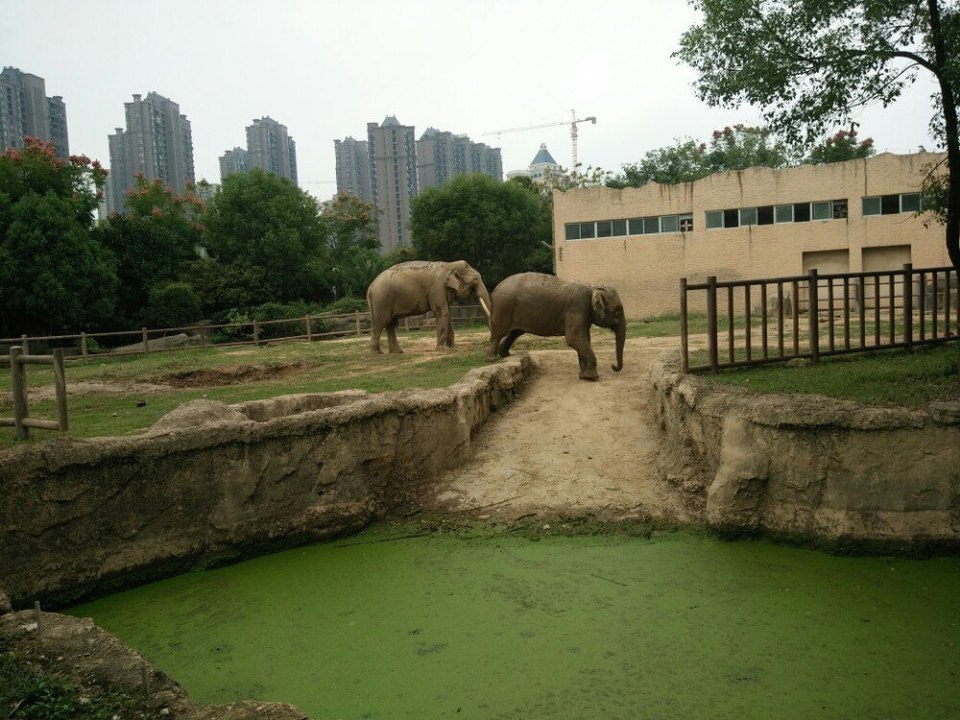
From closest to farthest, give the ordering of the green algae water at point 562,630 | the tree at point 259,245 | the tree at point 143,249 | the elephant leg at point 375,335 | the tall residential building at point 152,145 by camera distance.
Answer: the green algae water at point 562,630, the elephant leg at point 375,335, the tree at point 143,249, the tree at point 259,245, the tall residential building at point 152,145

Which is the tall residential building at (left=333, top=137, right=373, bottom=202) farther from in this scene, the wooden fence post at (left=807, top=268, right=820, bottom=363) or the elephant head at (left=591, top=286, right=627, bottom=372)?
the wooden fence post at (left=807, top=268, right=820, bottom=363)

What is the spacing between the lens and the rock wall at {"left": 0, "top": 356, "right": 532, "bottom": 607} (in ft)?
19.7

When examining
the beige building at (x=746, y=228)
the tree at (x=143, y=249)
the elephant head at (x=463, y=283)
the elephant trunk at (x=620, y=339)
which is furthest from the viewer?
the tree at (x=143, y=249)

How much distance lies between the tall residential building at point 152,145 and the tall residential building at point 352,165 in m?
17.5

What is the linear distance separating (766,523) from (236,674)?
4.31 meters

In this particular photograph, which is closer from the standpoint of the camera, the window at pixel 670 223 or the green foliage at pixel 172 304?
the green foliage at pixel 172 304

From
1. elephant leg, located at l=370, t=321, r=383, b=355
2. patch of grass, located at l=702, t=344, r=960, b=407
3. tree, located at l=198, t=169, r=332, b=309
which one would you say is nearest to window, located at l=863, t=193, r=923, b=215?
patch of grass, located at l=702, t=344, r=960, b=407

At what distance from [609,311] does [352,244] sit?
27001mm

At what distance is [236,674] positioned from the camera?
4879 millimetres

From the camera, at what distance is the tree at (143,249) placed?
2683 centimetres

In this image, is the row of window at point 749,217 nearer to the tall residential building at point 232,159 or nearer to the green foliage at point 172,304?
the green foliage at point 172,304

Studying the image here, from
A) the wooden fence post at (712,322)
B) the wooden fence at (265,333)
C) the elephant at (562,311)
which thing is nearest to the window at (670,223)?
the wooden fence at (265,333)

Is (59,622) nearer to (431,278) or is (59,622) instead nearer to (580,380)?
(580,380)

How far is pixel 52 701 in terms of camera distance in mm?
3289
